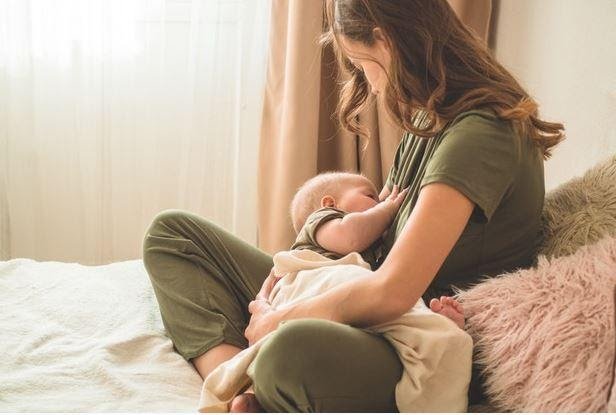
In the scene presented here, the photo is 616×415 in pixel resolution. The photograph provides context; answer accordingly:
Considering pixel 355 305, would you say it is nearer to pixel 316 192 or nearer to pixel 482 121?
pixel 482 121

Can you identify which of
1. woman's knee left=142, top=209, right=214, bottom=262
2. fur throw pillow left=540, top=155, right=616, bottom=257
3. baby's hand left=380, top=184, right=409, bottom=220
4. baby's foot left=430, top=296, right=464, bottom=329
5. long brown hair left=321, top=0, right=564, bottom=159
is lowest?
woman's knee left=142, top=209, right=214, bottom=262

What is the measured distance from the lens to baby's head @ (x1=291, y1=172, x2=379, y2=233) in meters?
1.65

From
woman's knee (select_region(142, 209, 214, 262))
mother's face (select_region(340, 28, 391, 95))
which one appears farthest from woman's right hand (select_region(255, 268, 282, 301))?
mother's face (select_region(340, 28, 391, 95))

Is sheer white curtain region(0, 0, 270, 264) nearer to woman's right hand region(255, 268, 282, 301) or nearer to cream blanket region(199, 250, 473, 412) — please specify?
woman's right hand region(255, 268, 282, 301)

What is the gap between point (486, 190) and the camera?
1.17 m

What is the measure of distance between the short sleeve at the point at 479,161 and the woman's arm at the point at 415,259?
0.02m

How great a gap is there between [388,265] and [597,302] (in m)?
0.32

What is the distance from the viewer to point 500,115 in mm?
1253

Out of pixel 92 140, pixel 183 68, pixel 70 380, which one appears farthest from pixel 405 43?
pixel 92 140

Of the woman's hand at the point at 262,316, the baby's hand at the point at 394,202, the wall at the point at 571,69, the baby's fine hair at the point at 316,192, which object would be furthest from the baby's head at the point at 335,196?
the wall at the point at 571,69

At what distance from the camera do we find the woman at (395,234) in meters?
1.07

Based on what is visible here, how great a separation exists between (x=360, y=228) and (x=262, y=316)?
0.30 meters

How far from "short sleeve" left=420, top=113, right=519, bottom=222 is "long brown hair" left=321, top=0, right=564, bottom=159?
1.8 inches

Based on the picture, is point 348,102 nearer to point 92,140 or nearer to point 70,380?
point 70,380
